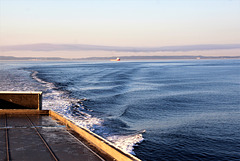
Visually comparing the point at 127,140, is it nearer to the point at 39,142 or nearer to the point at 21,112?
the point at 21,112

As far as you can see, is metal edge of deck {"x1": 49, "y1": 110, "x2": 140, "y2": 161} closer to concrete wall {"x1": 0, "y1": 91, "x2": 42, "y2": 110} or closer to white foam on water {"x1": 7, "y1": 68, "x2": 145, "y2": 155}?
white foam on water {"x1": 7, "y1": 68, "x2": 145, "y2": 155}

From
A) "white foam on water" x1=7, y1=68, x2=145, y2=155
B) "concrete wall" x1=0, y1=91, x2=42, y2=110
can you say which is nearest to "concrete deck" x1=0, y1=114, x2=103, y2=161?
"concrete wall" x1=0, y1=91, x2=42, y2=110

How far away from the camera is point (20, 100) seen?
17.5 m

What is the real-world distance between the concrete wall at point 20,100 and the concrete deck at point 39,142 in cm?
267

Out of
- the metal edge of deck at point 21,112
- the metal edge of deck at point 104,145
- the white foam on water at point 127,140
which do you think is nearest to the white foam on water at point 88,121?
the white foam on water at point 127,140

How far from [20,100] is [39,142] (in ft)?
25.9

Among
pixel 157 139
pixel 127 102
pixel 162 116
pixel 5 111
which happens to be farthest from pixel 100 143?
pixel 127 102

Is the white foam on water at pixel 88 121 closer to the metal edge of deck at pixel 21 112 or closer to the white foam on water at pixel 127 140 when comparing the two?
the white foam on water at pixel 127 140

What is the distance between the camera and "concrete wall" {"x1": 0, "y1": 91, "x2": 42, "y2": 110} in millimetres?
17297

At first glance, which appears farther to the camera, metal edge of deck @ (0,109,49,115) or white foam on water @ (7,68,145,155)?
metal edge of deck @ (0,109,49,115)

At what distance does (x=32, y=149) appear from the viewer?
376 inches

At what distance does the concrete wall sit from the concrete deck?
105 inches

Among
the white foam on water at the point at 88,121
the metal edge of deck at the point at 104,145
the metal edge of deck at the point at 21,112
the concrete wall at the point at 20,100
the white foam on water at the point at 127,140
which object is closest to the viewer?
the metal edge of deck at the point at 104,145

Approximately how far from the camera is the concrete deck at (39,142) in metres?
8.84
